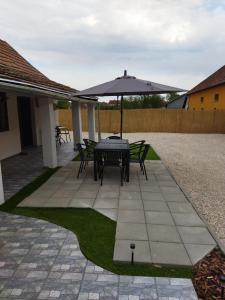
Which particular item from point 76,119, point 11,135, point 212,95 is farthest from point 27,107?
point 212,95

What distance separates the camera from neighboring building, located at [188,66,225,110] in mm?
20609

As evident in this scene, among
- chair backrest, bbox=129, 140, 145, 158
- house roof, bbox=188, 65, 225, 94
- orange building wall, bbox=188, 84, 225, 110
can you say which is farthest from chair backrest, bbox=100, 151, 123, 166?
orange building wall, bbox=188, 84, 225, 110

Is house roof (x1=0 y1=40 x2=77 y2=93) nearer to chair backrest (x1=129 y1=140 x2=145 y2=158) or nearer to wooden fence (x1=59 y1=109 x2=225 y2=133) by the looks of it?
chair backrest (x1=129 y1=140 x2=145 y2=158)

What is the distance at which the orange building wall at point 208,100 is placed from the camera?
20.8 meters

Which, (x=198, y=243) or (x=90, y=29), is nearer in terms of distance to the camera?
(x=198, y=243)

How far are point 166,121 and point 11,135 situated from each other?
13740mm

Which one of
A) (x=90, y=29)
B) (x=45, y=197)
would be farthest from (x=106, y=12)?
(x=45, y=197)

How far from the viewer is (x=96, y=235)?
12.3ft

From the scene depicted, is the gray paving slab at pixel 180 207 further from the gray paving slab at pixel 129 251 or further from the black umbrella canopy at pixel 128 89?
the black umbrella canopy at pixel 128 89

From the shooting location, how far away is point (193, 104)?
95.4 feet

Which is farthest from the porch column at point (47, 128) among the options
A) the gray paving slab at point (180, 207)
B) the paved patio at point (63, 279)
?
the paved patio at point (63, 279)

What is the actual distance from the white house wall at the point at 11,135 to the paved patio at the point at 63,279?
637 cm

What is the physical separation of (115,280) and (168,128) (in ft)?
62.2

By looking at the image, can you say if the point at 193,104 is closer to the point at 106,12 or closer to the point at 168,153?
the point at 168,153
